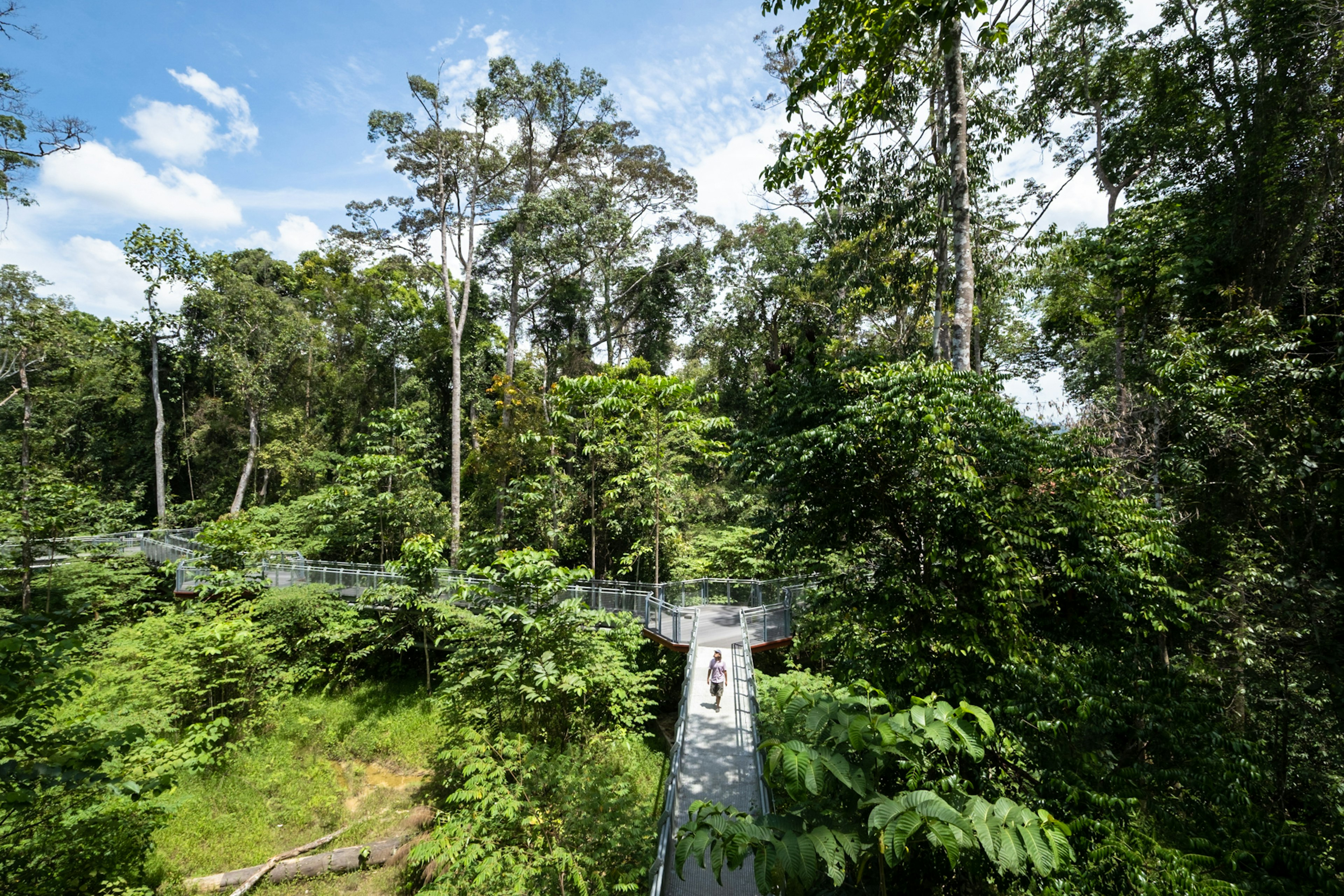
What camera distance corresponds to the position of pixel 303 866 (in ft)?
25.8

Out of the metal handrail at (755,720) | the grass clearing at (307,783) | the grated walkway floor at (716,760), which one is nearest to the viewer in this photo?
the grated walkway floor at (716,760)

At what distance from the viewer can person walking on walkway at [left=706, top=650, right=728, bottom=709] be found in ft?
29.7

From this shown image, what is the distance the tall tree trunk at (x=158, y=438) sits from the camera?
23.4 metres

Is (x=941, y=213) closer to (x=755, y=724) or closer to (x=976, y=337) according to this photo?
(x=976, y=337)

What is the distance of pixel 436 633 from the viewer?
13.0m

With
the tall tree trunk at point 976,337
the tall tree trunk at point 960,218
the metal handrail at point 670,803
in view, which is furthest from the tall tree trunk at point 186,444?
the tall tree trunk at point 976,337

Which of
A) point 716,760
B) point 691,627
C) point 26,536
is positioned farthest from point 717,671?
point 26,536

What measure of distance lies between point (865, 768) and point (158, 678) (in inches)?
514

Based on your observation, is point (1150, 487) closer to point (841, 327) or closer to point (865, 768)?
point (865, 768)

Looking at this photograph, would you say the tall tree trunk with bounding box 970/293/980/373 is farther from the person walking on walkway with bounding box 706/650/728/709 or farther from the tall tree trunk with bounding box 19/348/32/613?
the tall tree trunk with bounding box 19/348/32/613

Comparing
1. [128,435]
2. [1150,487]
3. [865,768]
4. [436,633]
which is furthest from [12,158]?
[128,435]

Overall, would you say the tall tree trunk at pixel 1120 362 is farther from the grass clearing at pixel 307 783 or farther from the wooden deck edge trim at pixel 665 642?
the grass clearing at pixel 307 783

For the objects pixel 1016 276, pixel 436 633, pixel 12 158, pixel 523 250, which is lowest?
pixel 436 633

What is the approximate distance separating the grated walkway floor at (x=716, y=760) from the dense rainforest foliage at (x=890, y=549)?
1.79 ft
